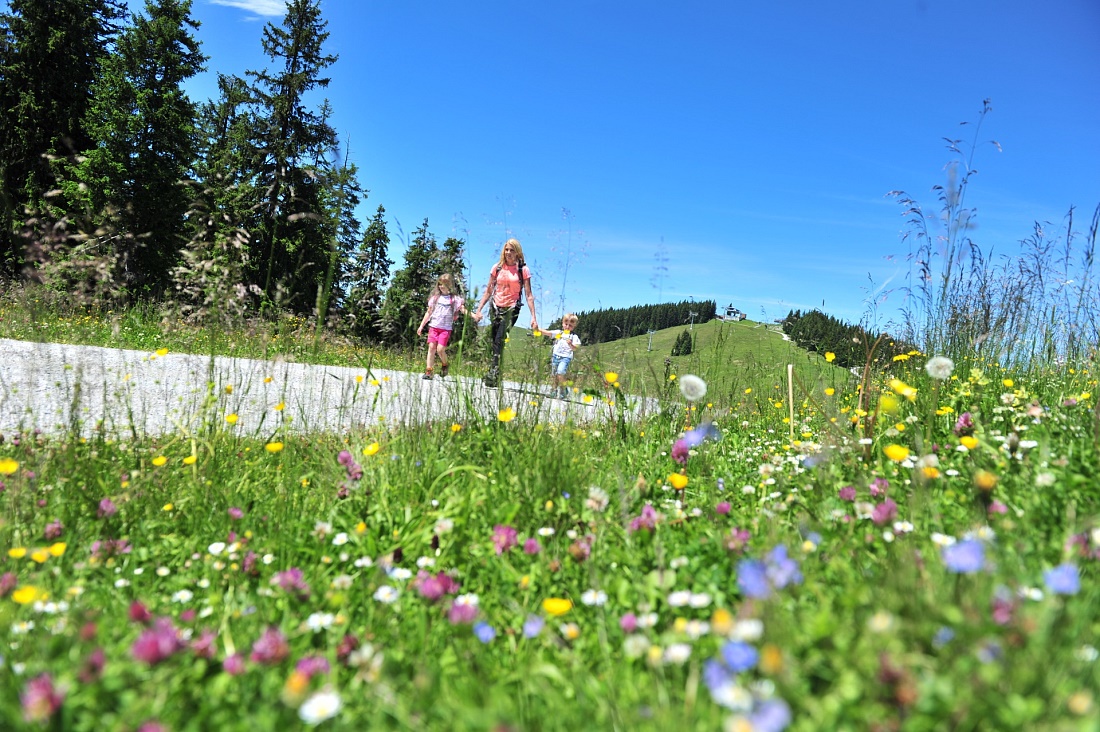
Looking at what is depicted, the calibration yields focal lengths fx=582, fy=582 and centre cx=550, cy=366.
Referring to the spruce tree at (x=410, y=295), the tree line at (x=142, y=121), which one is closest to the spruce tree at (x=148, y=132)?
the tree line at (x=142, y=121)

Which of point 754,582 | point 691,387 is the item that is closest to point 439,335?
point 691,387

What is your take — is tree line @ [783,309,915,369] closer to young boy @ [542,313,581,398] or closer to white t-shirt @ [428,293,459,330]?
young boy @ [542,313,581,398]

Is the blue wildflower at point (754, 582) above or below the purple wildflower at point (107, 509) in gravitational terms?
above

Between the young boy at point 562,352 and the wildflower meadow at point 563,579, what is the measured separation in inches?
23.9

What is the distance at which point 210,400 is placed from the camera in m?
3.42

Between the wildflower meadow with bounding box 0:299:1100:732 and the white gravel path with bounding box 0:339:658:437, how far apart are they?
221mm

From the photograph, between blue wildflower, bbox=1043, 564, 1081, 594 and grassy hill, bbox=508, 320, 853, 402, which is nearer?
blue wildflower, bbox=1043, 564, 1081, 594

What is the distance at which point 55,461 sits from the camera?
3.12m

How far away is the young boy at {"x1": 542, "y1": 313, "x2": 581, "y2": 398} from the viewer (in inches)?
159

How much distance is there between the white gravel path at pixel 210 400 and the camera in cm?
363

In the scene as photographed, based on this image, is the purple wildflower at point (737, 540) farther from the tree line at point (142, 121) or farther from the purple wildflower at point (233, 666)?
the tree line at point (142, 121)

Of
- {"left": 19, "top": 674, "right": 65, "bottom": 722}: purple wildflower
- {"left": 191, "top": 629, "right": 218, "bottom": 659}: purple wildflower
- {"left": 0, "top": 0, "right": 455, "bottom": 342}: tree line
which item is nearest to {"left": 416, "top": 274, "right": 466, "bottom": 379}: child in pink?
{"left": 191, "top": 629, "right": 218, "bottom": 659}: purple wildflower

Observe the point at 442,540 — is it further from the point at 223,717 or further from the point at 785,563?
the point at 785,563

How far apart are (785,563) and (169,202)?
2844 cm
